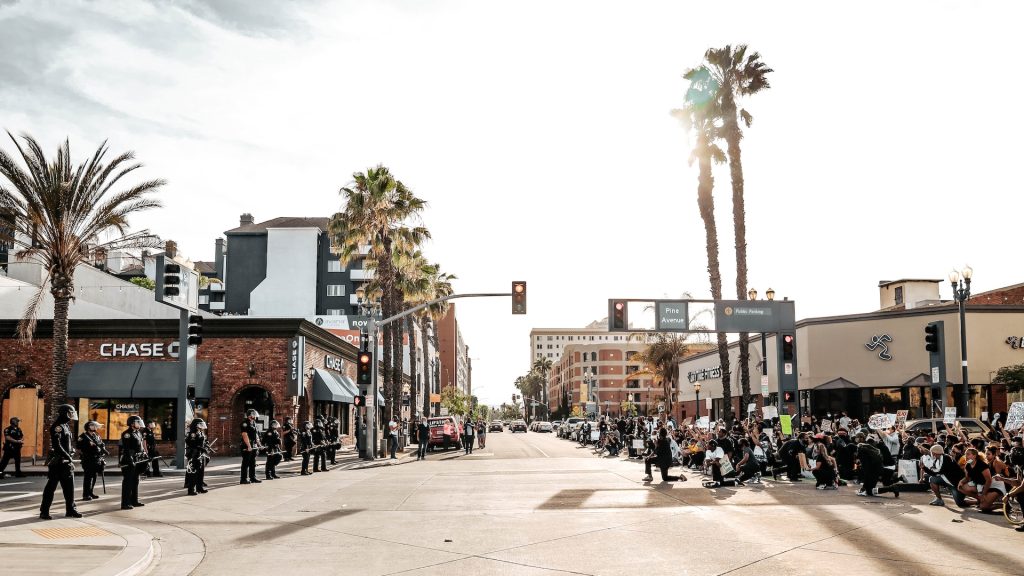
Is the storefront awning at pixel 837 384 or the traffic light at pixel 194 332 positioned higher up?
the traffic light at pixel 194 332

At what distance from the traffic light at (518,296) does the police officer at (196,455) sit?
42.1 ft

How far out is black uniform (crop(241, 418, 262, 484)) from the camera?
20938mm

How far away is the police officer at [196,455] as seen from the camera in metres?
18.5

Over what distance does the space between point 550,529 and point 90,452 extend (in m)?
9.20

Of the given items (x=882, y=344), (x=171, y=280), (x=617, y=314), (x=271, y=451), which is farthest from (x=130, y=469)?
(x=882, y=344)

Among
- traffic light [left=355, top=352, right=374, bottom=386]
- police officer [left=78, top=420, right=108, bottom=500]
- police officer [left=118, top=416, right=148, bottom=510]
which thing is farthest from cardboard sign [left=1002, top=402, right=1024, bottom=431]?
traffic light [left=355, top=352, right=374, bottom=386]

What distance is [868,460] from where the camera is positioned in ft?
60.3

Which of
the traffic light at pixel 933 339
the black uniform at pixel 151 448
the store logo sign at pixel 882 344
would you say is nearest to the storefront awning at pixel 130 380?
the black uniform at pixel 151 448

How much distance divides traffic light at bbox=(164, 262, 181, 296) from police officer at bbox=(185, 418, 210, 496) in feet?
25.6

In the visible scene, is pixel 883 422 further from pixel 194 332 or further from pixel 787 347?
pixel 194 332

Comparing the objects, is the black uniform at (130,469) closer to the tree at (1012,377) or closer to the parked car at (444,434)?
the parked car at (444,434)

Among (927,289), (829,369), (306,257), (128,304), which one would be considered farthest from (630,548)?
(306,257)

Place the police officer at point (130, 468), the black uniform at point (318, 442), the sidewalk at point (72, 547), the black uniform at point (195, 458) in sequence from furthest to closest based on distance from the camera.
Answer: the black uniform at point (318, 442) < the black uniform at point (195, 458) < the police officer at point (130, 468) < the sidewalk at point (72, 547)

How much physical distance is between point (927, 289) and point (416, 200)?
116ft
